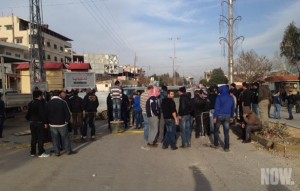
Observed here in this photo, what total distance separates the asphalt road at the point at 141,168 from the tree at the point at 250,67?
42935 millimetres

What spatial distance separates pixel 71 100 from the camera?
14.3 m

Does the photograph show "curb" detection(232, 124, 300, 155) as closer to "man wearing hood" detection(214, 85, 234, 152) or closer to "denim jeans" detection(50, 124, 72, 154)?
"man wearing hood" detection(214, 85, 234, 152)

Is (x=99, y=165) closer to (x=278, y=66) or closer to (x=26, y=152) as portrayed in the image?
(x=26, y=152)

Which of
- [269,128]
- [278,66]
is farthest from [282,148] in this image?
[278,66]

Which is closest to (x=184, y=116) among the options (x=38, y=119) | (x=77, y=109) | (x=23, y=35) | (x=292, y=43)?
(x=38, y=119)

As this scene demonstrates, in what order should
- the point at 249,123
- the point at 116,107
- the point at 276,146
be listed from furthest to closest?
the point at 116,107 → the point at 249,123 → the point at 276,146

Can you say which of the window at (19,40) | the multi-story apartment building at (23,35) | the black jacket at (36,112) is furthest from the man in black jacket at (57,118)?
the window at (19,40)

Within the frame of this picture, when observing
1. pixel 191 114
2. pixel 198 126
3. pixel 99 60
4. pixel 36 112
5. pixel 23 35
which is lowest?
pixel 198 126

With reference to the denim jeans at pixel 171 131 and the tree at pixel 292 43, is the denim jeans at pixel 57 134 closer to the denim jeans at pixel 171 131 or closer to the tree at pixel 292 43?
the denim jeans at pixel 171 131

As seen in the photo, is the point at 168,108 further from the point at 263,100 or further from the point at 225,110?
the point at 263,100

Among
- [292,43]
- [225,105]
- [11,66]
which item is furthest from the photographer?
[292,43]

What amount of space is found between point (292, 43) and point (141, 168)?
41081mm

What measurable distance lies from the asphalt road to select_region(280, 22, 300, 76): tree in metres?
36.5

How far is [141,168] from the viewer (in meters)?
8.68
